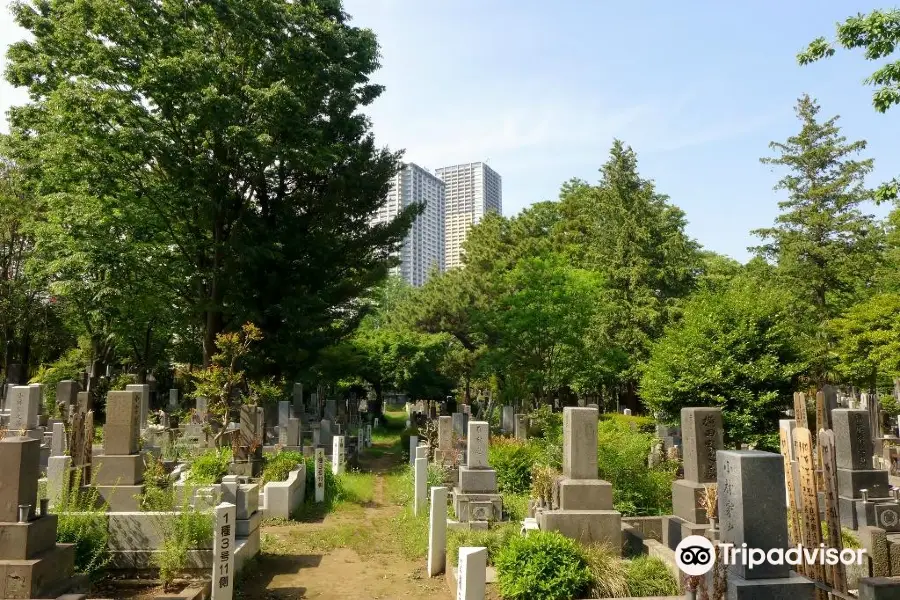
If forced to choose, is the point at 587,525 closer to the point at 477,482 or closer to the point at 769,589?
the point at 477,482

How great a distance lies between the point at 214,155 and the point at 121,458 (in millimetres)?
12746

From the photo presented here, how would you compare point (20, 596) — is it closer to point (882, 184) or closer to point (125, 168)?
point (882, 184)

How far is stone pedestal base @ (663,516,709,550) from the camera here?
7953mm

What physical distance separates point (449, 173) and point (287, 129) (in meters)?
95.9

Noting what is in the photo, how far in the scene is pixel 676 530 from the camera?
8.45m

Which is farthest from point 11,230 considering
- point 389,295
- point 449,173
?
point 449,173

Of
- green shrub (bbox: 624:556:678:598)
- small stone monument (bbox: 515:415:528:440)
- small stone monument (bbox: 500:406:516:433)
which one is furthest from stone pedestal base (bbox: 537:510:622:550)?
small stone monument (bbox: 500:406:516:433)

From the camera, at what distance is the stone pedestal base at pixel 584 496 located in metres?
8.61

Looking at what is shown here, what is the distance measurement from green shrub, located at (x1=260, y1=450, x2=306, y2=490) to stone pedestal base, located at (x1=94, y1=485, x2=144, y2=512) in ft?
12.0

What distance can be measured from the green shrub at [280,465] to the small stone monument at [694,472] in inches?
320

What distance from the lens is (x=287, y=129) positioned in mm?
18906

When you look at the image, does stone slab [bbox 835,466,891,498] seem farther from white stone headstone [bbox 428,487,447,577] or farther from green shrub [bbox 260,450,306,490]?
green shrub [bbox 260,450,306,490]

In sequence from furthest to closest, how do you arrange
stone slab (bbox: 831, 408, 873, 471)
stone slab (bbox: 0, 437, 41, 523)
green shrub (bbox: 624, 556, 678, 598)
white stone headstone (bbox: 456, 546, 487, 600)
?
stone slab (bbox: 831, 408, 873, 471) < green shrub (bbox: 624, 556, 678, 598) < stone slab (bbox: 0, 437, 41, 523) < white stone headstone (bbox: 456, 546, 487, 600)

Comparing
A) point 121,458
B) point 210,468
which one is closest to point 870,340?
point 210,468
